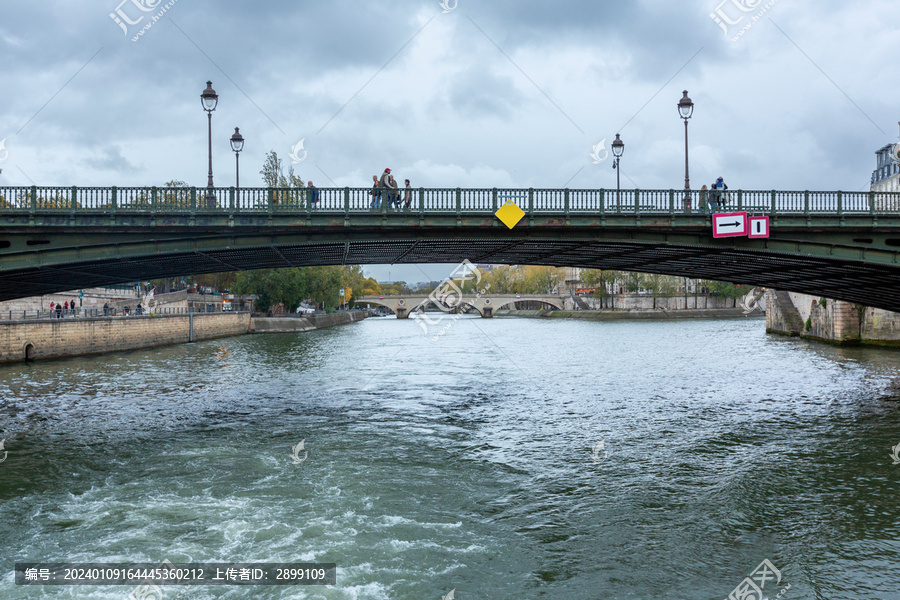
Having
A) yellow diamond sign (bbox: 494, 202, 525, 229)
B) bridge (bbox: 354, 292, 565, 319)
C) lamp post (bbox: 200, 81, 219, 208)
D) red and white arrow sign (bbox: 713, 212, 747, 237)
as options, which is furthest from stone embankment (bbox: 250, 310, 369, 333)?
red and white arrow sign (bbox: 713, 212, 747, 237)

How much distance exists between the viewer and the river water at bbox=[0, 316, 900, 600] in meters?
10.4

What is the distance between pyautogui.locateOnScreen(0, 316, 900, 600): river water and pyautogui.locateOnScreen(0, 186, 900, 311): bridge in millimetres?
5643

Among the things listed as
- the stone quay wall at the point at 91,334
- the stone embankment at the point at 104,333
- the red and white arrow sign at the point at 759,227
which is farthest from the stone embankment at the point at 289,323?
the red and white arrow sign at the point at 759,227

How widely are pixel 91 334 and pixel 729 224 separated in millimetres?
43108

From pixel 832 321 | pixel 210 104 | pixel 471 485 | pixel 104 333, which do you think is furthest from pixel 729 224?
pixel 104 333

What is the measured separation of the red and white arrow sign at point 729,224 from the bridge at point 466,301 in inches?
4079

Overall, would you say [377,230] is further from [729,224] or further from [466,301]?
[466,301]

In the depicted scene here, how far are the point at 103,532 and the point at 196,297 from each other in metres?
70.4

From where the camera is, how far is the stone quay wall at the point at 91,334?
3916cm

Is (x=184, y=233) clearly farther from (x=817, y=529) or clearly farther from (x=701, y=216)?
(x=817, y=529)

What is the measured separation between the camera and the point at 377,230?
2088cm

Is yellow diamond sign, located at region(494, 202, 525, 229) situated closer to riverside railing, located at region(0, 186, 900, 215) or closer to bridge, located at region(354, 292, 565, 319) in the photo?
riverside railing, located at region(0, 186, 900, 215)

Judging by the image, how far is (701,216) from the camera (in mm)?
21203

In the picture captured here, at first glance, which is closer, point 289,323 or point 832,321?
point 832,321
